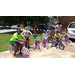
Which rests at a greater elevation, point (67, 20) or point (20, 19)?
point (20, 19)

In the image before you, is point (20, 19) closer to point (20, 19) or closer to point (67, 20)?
point (20, 19)

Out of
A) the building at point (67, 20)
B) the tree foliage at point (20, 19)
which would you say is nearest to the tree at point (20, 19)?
the tree foliage at point (20, 19)

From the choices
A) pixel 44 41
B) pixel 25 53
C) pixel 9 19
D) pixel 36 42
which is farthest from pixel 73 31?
pixel 9 19

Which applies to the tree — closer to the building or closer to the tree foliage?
the tree foliage

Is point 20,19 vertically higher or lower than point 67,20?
higher

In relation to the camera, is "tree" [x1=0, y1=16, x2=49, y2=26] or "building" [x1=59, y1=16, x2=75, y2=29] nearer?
"tree" [x1=0, y1=16, x2=49, y2=26]

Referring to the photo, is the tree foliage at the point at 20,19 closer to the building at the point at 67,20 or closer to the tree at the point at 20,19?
the tree at the point at 20,19

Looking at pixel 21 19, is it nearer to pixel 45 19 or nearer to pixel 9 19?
pixel 9 19

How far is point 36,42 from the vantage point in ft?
18.4

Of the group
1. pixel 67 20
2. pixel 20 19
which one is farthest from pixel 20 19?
pixel 67 20

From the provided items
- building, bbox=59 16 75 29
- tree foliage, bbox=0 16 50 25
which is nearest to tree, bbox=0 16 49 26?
tree foliage, bbox=0 16 50 25

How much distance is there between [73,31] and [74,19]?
987 cm

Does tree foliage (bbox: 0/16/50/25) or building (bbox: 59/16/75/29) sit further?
building (bbox: 59/16/75/29)

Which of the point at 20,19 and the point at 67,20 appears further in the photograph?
the point at 67,20
